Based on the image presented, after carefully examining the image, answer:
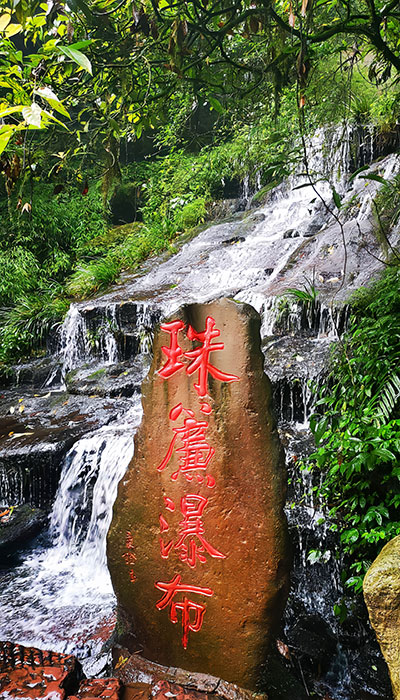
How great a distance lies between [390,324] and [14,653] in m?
3.30

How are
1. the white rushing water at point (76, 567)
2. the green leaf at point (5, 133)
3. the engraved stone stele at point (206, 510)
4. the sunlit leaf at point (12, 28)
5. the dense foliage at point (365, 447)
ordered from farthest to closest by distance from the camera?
the white rushing water at point (76, 567) < the dense foliage at point (365, 447) < the engraved stone stele at point (206, 510) < the sunlit leaf at point (12, 28) < the green leaf at point (5, 133)

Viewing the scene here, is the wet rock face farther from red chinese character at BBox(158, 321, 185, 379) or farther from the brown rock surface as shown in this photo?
the brown rock surface

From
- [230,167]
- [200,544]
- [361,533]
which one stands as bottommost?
[361,533]

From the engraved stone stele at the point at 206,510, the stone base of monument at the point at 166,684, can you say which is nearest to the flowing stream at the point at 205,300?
the stone base of monument at the point at 166,684

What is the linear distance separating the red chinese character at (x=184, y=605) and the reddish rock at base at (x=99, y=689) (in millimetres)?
382

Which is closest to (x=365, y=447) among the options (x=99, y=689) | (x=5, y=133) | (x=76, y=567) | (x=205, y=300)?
(x=99, y=689)

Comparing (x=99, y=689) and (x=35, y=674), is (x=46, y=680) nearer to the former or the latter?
(x=35, y=674)

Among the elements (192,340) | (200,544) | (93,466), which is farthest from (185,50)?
(93,466)

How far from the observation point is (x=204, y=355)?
8.04 ft

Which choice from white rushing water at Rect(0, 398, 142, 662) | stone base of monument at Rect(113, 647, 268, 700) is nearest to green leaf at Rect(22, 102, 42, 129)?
stone base of monument at Rect(113, 647, 268, 700)

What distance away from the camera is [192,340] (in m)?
2.48

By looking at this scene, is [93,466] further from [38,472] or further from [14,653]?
[14,653]

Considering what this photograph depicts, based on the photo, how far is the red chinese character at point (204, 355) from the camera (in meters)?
2.43

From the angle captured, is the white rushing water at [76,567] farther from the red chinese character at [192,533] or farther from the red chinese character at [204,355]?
the red chinese character at [204,355]
